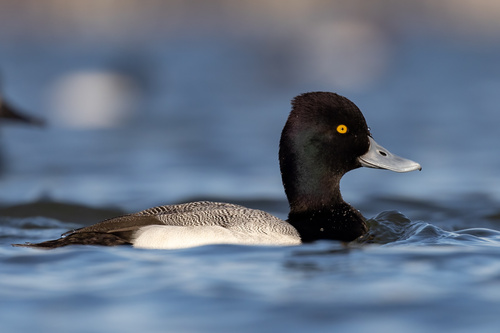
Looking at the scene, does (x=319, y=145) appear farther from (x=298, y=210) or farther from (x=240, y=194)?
(x=240, y=194)

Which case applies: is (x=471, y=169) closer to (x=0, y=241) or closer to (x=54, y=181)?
(x=54, y=181)

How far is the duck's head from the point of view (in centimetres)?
659

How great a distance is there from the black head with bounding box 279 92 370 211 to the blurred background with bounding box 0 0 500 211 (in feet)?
12.2

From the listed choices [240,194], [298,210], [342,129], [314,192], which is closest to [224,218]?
[298,210]

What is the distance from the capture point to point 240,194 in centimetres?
1059

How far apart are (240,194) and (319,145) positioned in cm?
398

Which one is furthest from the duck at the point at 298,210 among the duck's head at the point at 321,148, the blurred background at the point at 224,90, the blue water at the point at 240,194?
the blurred background at the point at 224,90

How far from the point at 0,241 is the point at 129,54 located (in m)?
12.7

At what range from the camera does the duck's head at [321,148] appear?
659cm

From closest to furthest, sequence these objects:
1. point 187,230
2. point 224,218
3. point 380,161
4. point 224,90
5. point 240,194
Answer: point 187,230 < point 224,218 < point 380,161 < point 240,194 < point 224,90

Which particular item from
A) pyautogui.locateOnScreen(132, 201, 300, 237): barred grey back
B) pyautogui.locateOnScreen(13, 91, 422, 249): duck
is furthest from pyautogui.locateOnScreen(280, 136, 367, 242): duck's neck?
pyautogui.locateOnScreen(132, 201, 300, 237): barred grey back

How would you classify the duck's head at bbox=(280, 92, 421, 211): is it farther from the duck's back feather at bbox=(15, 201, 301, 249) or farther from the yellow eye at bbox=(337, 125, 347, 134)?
the duck's back feather at bbox=(15, 201, 301, 249)

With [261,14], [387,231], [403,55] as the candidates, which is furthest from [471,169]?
[261,14]

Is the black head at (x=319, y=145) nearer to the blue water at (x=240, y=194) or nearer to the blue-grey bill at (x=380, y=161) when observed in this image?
the blue-grey bill at (x=380, y=161)
